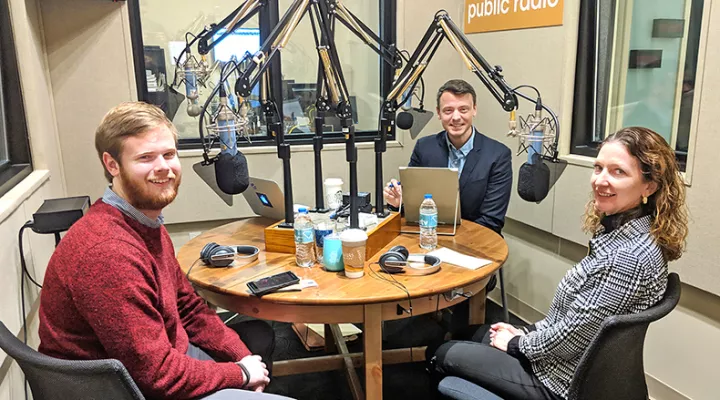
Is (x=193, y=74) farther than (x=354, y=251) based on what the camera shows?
Yes

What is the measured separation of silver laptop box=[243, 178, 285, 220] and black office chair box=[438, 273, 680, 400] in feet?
3.63

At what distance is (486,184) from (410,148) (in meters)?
1.06

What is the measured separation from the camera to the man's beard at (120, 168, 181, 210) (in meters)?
1.32

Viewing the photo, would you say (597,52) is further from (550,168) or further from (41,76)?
(41,76)

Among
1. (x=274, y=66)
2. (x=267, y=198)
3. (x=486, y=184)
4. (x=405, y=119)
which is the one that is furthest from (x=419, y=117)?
(x=274, y=66)

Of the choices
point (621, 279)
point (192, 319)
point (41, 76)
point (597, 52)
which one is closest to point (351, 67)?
point (597, 52)

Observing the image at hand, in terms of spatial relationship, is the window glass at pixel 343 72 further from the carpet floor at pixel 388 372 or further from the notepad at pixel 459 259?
the notepad at pixel 459 259

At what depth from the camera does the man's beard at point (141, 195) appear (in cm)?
132

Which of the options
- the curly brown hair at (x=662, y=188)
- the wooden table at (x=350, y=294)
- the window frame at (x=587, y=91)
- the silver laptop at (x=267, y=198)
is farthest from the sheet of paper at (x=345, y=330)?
the curly brown hair at (x=662, y=188)

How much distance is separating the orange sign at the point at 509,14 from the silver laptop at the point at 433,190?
115 cm

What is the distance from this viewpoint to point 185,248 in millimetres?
2086

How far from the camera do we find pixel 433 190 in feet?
7.09

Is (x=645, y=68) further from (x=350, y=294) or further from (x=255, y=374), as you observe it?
(x=255, y=374)

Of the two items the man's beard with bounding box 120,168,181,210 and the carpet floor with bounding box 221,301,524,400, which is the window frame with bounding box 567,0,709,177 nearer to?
the carpet floor with bounding box 221,301,524,400
